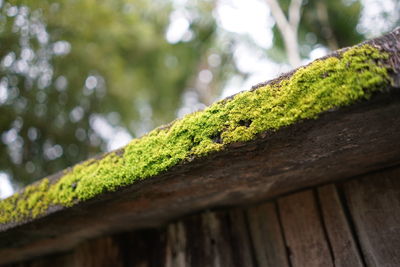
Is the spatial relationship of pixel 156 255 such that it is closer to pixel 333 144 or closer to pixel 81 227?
pixel 81 227

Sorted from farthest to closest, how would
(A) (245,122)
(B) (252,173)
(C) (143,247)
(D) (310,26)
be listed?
(D) (310,26)
(C) (143,247)
(B) (252,173)
(A) (245,122)

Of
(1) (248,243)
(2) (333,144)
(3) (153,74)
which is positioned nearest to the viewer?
(2) (333,144)

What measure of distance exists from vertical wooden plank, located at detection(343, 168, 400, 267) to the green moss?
66 centimetres

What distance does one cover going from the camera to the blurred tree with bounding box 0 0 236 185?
136 inches

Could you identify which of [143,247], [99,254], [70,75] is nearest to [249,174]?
[143,247]

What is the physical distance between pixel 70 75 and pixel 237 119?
3948mm

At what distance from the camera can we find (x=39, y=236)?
147 cm

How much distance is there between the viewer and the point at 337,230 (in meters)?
1.24

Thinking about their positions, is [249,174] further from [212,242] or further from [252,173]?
[212,242]

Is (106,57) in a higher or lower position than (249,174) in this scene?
higher

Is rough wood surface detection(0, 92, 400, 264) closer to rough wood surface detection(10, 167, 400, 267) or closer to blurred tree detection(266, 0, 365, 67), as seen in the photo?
rough wood surface detection(10, 167, 400, 267)

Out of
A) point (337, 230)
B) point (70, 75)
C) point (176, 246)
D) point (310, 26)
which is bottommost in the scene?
point (337, 230)

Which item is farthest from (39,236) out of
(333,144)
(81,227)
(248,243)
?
(333,144)

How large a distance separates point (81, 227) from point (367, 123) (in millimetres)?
1286
